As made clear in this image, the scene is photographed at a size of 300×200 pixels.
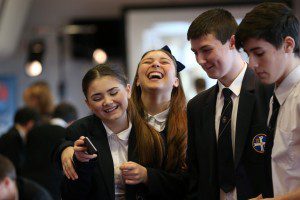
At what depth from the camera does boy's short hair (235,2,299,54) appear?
1887 millimetres

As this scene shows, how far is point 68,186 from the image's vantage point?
7.51 feet

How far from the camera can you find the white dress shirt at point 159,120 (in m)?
2.54

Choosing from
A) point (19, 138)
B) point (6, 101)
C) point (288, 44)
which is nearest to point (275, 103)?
point (288, 44)

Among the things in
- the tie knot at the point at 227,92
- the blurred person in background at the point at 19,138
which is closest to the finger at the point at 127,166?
the tie knot at the point at 227,92

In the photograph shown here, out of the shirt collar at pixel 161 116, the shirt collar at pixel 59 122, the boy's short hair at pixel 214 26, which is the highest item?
the boy's short hair at pixel 214 26

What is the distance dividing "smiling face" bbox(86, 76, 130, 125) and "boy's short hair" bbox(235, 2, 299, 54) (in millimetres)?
628

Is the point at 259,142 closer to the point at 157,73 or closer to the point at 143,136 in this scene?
the point at 143,136

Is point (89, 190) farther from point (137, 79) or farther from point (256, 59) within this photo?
point (256, 59)

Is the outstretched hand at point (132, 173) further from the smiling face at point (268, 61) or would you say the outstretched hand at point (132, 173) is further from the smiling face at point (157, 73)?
the smiling face at point (268, 61)

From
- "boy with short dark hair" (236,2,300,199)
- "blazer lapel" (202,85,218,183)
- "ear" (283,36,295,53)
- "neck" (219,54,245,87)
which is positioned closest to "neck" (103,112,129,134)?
"blazer lapel" (202,85,218,183)

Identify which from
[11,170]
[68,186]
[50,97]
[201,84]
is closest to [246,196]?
[68,186]

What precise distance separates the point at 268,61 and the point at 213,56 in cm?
39

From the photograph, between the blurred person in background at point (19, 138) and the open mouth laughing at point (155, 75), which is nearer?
the open mouth laughing at point (155, 75)

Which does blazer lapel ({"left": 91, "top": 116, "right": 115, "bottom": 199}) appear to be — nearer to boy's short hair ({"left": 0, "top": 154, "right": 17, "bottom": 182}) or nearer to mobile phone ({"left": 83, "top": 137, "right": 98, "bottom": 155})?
mobile phone ({"left": 83, "top": 137, "right": 98, "bottom": 155})
